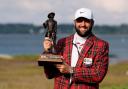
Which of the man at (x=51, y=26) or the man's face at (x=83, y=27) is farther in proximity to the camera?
the man at (x=51, y=26)

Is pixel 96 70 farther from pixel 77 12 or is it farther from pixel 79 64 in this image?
pixel 77 12

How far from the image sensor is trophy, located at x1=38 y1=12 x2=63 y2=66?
23.0ft

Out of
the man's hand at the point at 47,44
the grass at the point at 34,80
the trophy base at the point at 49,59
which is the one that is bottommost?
the grass at the point at 34,80

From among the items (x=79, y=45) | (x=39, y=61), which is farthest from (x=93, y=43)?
(x=39, y=61)

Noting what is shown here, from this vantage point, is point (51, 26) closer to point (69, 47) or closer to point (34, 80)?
point (69, 47)

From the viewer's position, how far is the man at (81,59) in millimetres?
7094

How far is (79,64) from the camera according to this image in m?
7.14

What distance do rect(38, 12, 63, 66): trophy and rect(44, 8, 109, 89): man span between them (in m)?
0.09

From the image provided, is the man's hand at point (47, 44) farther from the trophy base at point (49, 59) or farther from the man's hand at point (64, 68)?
the man's hand at point (64, 68)

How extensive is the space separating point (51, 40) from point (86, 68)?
51 centimetres

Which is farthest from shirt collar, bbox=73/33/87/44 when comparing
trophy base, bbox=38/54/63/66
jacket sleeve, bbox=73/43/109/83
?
trophy base, bbox=38/54/63/66

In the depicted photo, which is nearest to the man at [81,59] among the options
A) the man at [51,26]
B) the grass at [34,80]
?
the man at [51,26]

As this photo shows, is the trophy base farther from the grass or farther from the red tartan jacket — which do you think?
the grass

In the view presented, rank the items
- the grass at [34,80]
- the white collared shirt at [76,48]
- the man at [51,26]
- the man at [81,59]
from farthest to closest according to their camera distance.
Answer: the grass at [34,80]
the man at [51,26]
the white collared shirt at [76,48]
the man at [81,59]
